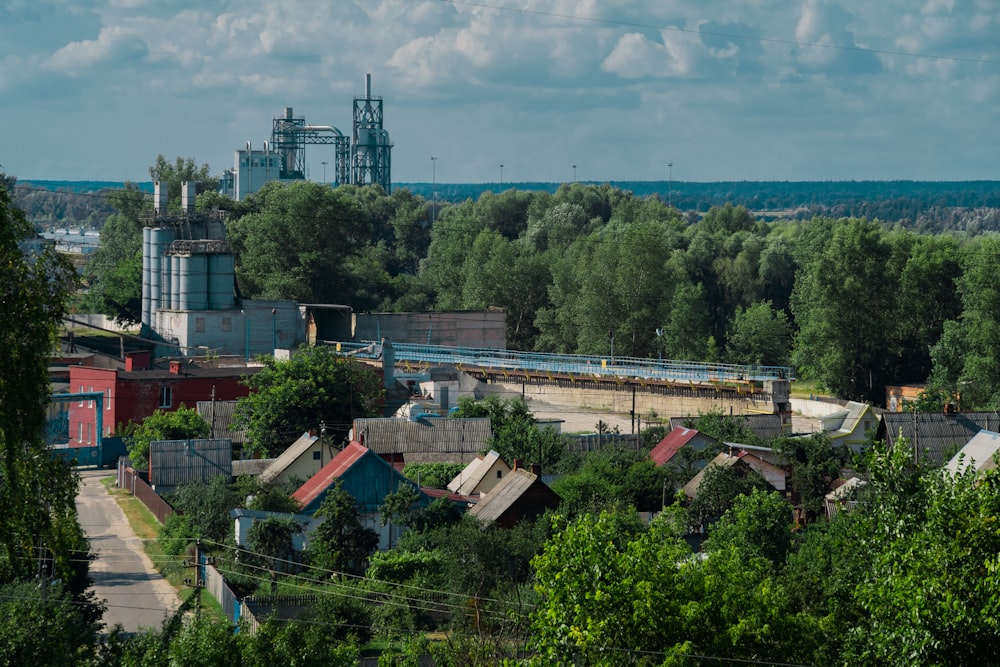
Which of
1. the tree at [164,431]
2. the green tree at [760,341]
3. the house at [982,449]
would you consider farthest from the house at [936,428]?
the green tree at [760,341]

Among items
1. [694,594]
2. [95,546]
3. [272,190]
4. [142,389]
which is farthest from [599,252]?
[694,594]

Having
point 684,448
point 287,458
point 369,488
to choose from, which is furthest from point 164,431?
point 684,448

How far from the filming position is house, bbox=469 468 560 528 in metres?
29.2

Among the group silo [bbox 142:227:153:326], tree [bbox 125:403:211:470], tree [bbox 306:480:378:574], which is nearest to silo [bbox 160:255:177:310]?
silo [bbox 142:227:153:326]

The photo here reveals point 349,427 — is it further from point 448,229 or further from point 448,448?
point 448,229

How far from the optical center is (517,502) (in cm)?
2953

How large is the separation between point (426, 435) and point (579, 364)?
787 inches

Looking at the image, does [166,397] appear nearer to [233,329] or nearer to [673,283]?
[233,329]

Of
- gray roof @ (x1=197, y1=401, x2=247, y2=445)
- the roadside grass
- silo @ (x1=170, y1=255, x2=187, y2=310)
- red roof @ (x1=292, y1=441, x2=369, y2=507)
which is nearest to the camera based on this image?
the roadside grass

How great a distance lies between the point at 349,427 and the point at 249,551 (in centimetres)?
1251

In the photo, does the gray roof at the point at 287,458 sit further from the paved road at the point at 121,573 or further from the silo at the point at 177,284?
the silo at the point at 177,284

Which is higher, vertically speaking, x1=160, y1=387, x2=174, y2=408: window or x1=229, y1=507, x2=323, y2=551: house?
x1=160, y1=387, x2=174, y2=408: window

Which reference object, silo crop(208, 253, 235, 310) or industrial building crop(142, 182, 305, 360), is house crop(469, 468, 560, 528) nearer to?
industrial building crop(142, 182, 305, 360)

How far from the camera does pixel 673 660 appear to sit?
555 inches
